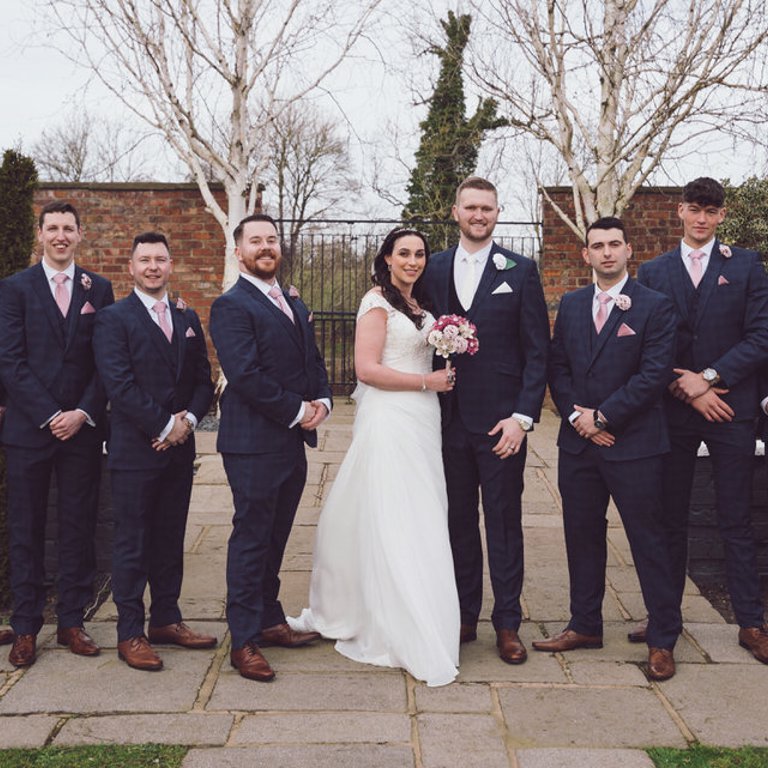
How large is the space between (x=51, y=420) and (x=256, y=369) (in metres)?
0.92

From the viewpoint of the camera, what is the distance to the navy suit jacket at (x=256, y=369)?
3635 mm

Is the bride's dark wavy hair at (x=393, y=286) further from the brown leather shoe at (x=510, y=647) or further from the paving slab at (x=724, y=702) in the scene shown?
the paving slab at (x=724, y=702)

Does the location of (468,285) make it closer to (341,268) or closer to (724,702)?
(724,702)

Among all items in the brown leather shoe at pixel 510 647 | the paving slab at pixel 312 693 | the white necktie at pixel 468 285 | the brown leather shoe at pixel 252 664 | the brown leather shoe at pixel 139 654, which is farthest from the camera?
the white necktie at pixel 468 285

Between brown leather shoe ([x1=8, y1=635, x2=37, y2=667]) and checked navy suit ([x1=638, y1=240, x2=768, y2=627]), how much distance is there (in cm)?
300

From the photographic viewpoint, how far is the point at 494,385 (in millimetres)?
3803

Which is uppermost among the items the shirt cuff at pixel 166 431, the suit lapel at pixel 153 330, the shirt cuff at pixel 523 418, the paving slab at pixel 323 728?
the suit lapel at pixel 153 330

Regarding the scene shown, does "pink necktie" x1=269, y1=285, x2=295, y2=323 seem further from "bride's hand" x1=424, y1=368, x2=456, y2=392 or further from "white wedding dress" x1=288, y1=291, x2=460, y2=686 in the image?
"bride's hand" x1=424, y1=368, x2=456, y2=392

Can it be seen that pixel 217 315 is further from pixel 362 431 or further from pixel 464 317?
pixel 464 317

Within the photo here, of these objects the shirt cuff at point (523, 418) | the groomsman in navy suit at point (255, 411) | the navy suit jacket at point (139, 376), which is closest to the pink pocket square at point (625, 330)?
the shirt cuff at point (523, 418)

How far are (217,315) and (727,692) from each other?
2.61 meters

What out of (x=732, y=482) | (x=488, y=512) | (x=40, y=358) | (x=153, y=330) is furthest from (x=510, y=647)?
(x=40, y=358)

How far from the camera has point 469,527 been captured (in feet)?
13.0

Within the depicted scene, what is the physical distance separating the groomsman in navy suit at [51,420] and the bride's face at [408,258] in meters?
1.37
